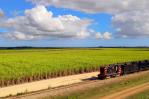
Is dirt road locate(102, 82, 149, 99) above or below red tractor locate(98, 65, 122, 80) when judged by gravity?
below

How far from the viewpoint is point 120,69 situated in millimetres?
46219

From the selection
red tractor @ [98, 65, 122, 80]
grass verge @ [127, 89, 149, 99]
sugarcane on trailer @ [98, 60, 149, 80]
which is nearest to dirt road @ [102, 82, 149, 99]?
grass verge @ [127, 89, 149, 99]

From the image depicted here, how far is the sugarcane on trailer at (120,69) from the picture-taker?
4166 centimetres

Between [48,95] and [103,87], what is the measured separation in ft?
26.0

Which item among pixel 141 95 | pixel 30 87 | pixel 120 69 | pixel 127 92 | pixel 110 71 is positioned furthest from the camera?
pixel 120 69

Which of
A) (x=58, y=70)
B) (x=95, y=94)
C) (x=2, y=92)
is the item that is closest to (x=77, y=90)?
(x=95, y=94)

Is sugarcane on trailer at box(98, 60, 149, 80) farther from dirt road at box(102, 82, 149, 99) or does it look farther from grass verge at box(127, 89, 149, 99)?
grass verge at box(127, 89, 149, 99)

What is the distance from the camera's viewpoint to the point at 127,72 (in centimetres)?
4931

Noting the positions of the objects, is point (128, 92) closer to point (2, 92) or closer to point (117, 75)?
point (2, 92)

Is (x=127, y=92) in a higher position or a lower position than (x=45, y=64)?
lower

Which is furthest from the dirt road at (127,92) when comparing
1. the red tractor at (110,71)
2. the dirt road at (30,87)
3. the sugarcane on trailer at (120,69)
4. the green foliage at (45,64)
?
the green foliage at (45,64)

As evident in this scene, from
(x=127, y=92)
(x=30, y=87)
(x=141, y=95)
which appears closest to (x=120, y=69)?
(x=30, y=87)

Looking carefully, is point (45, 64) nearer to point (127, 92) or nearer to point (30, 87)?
point (30, 87)

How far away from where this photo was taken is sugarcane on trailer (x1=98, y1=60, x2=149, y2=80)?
41656 mm
